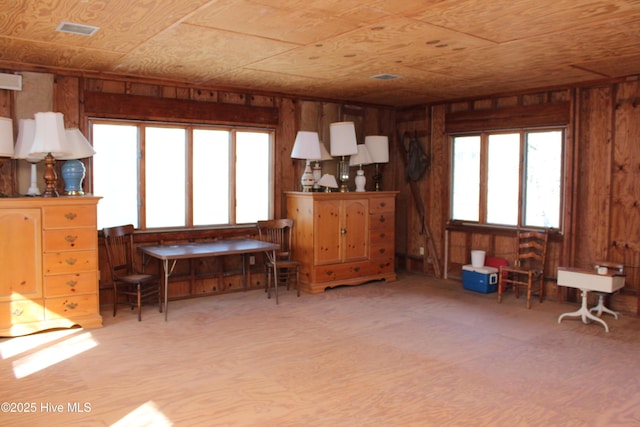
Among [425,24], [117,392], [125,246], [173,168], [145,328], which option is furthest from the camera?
[173,168]

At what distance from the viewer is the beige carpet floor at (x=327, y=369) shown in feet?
10.6

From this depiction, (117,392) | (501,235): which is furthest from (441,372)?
(501,235)

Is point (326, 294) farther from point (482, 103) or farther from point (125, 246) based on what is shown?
point (482, 103)

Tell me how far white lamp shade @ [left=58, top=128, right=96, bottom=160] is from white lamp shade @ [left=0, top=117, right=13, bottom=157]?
17.2 inches

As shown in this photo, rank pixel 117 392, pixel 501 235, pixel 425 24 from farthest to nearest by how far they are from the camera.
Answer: pixel 501 235 < pixel 425 24 < pixel 117 392

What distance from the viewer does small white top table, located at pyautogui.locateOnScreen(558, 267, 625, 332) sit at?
5.00m

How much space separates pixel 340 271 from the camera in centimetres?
672

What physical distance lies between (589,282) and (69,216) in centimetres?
498

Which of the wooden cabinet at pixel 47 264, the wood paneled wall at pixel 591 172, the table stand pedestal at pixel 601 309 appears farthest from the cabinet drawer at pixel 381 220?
the wooden cabinet at pixel 47 264

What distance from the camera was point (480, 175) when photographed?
6957 mm

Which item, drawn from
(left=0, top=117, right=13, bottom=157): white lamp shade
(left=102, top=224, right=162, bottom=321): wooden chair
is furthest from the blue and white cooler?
(left=0, top=117, right=13, bottom=157): white lamp shade

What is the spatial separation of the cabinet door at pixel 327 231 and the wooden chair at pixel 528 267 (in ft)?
6.60

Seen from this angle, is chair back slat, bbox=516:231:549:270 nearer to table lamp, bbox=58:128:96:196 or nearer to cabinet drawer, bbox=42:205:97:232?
cabinet drawer, bbox=42:205:97:232

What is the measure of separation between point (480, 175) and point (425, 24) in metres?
3.55
